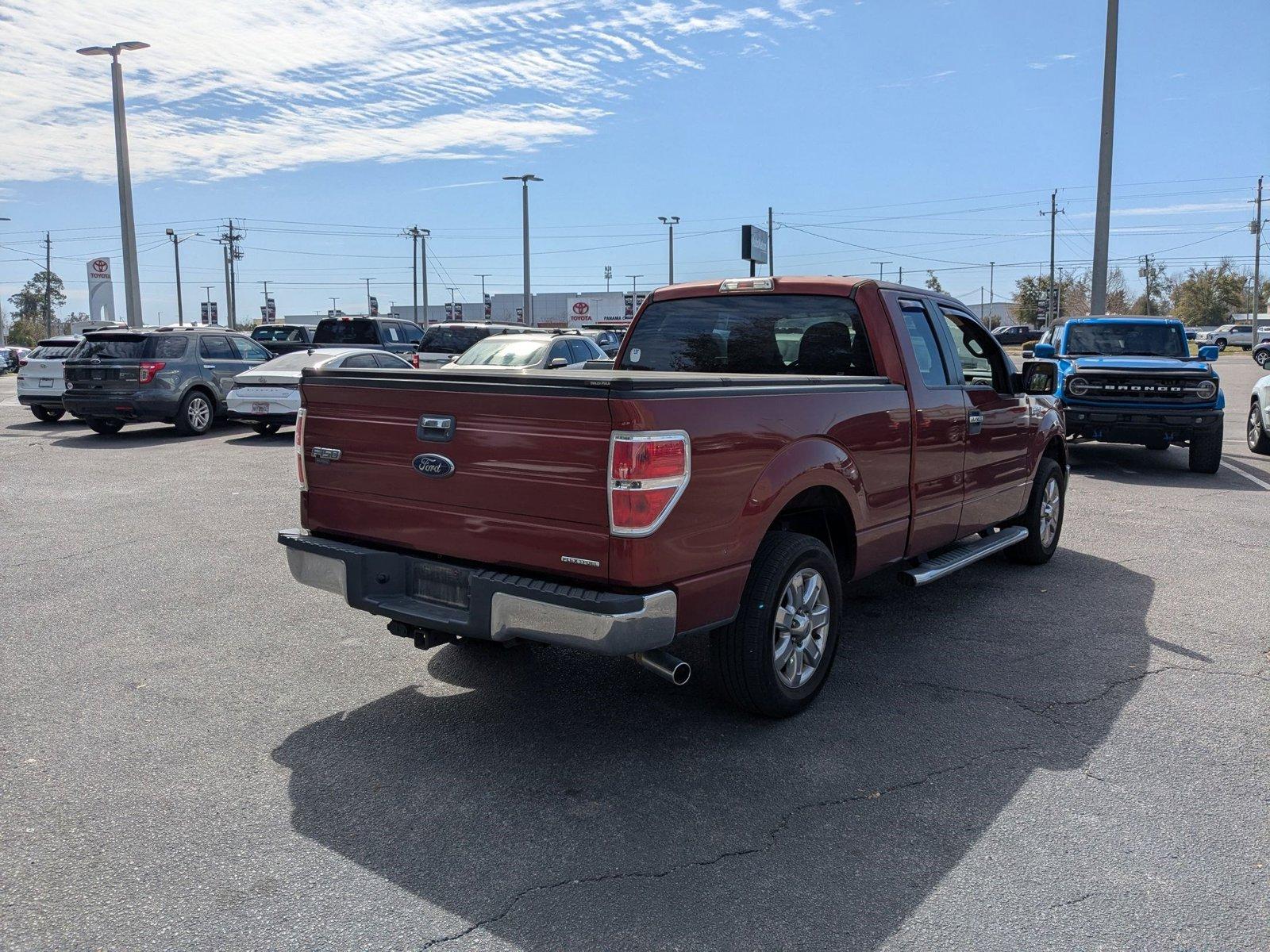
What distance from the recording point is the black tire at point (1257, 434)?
14.2 m

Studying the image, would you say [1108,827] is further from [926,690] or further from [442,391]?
[442,391]

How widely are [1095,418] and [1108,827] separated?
967cm

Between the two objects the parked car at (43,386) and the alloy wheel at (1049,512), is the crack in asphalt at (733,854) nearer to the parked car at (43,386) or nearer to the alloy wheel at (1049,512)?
the alloy wheel at (1049,512)

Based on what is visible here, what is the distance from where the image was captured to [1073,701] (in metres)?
4.82

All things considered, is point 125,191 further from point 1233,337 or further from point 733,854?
point 1233,337

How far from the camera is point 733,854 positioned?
3.42m

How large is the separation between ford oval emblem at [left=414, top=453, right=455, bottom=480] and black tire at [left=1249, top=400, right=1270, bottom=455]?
1384cm

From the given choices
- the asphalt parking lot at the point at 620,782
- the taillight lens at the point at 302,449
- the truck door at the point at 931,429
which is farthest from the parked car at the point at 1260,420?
the taillight lens at the point at 302,449

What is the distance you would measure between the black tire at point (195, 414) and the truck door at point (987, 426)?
45.0ft

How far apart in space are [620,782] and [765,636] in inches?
33.4

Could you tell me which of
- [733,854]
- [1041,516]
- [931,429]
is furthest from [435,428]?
[1041,516]

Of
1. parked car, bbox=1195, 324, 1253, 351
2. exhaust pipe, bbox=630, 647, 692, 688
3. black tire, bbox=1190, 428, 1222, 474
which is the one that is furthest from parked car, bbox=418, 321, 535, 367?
parked car, bbox=1195, 324, 1253, 351

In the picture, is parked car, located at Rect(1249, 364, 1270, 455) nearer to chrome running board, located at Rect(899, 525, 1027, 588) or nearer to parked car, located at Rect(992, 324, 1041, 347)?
chrome running board, located at Rect(899, 525, 1027, 588)

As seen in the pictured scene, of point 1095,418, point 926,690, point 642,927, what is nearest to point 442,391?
point 642,927
